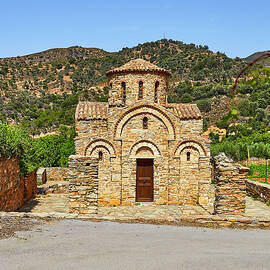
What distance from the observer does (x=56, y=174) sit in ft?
74.9

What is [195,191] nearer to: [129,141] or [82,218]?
[129,141]

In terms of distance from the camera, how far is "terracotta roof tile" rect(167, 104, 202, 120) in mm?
15750

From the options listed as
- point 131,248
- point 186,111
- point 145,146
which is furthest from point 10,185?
point 186,111

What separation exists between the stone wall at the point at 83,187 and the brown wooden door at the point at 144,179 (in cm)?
561

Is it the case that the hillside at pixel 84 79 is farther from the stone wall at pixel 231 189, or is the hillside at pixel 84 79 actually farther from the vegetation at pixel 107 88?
the stone wall at pixel 231 189

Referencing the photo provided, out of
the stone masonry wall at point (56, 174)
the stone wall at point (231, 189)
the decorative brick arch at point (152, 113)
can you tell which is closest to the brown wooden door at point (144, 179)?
the decorative brick arch at point (152, 113)

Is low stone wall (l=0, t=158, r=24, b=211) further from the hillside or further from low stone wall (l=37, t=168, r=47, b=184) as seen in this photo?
the hillside

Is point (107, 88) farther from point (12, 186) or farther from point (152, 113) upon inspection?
point (12, 186)

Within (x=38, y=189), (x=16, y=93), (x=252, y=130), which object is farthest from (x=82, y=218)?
(x=16, y=93)

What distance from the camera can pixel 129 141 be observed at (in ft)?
50.9

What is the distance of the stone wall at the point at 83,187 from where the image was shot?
32.4 feet

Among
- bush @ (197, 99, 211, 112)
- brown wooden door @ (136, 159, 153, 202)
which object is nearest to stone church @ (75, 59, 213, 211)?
brown wooden door @ (136, 159, 153, 202)

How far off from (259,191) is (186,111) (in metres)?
5.37

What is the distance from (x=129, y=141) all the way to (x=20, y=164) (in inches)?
202
